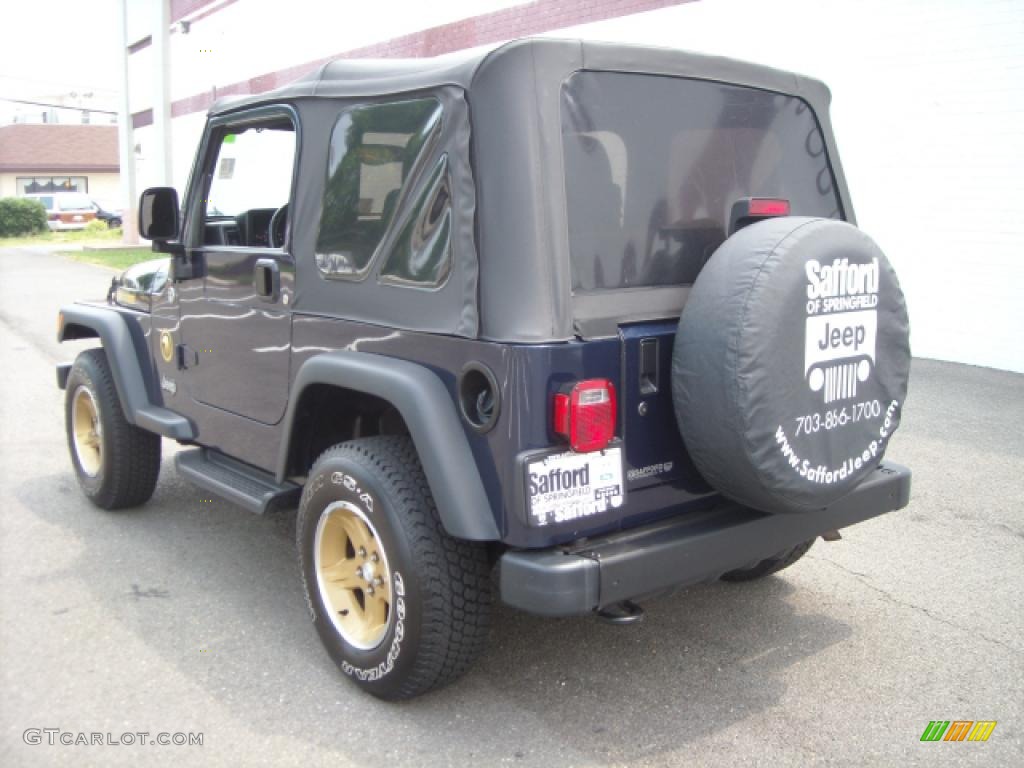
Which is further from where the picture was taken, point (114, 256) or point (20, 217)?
point (20, 217)

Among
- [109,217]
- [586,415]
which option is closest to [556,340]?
[586,415]

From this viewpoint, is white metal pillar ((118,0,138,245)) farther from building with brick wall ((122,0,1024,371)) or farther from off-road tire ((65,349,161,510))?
off-road tire ((65,349,161,510))

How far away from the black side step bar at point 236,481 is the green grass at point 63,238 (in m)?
30.2

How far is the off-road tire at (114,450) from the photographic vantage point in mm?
5039

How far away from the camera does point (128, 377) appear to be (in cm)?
491

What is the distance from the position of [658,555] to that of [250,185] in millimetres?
2534

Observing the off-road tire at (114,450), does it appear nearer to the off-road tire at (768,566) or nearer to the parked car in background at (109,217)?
the off-road tire at (768,566)

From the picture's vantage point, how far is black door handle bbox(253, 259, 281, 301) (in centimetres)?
387

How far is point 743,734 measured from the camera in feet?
10.4

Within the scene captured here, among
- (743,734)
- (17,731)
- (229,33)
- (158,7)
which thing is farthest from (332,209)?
(158,7)

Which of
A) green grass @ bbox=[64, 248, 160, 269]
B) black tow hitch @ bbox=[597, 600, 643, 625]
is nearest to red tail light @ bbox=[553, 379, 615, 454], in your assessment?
black tow hitch @ bbox=[597, 600, 643, 625]

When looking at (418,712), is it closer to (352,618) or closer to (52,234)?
(352,618)

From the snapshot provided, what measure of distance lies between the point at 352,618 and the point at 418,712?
0.42m

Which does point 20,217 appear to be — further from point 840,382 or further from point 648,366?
point 840,382
